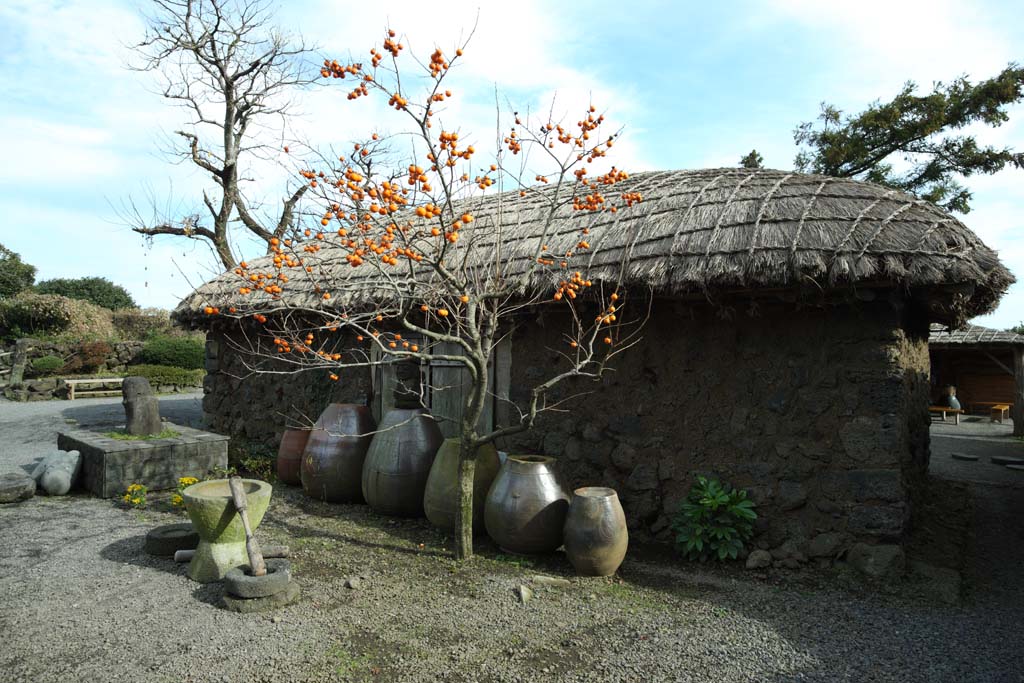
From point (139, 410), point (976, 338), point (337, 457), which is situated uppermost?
point (976, 338)

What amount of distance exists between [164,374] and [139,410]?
1083 centimetres

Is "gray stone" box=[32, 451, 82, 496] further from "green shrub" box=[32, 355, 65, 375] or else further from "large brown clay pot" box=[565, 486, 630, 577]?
"green shrub" box=[32, 355, 65, 375]

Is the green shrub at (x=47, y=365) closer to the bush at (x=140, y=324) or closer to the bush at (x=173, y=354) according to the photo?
the bush at (x=173, y=354)

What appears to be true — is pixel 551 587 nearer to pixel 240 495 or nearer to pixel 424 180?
pixel 240 495

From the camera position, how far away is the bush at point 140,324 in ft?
66.1

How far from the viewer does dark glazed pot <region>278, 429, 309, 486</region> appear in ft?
21.4

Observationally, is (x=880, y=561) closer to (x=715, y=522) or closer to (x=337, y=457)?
(x=715, y=522)

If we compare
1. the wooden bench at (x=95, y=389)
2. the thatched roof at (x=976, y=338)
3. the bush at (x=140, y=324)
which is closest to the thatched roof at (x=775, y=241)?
the thatched roof at (x=976, y=338)

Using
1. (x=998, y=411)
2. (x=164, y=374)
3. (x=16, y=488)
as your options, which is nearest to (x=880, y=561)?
(x=16, y=488)

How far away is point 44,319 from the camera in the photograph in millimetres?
18766

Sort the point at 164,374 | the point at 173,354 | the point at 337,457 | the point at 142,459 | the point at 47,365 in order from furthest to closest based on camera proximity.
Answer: the point at 173,354, the point at 164,374, the point at 47,365, the point at 142,459, the point at 337,457

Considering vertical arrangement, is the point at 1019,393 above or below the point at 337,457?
above

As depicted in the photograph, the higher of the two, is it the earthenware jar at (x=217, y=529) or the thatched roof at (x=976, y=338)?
the thatched roof at (x=976, y=338)

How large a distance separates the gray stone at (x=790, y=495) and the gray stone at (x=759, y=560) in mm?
325
